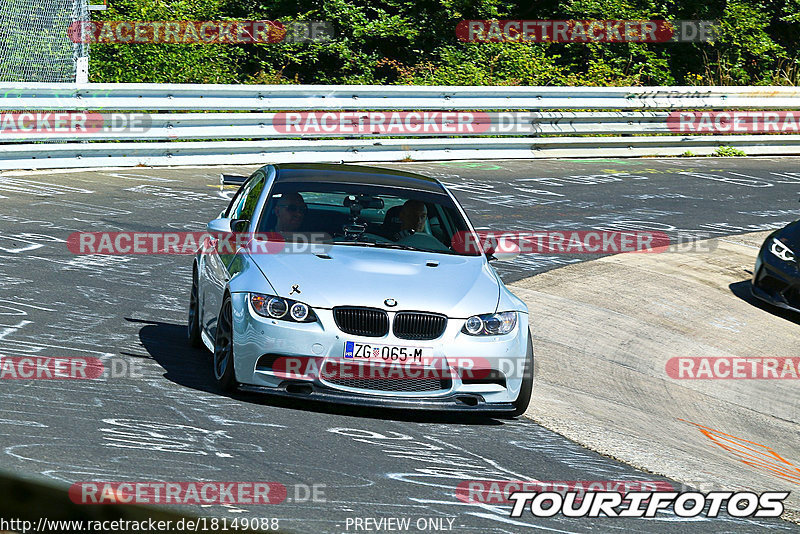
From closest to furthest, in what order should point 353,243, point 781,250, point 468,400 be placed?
point 468,400
point 353,243
point 781,250

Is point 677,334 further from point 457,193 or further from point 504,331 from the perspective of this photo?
point 457,193

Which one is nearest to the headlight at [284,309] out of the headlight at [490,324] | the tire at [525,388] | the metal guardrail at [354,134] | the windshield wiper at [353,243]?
the headlight at [490,324]

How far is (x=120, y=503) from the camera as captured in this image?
7.88ft

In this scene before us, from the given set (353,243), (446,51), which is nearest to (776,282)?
(353,243)

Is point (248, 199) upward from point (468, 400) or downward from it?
upward

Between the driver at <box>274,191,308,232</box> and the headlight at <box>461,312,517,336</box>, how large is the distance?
1.57 m

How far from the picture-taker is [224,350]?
7.25 m

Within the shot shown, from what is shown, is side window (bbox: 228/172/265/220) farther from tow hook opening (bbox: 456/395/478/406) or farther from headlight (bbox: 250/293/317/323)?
tow hook opening (bbox: 456/395/478/406)

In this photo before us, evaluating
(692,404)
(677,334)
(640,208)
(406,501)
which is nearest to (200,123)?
(640,208)

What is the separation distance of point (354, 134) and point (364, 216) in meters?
11.1

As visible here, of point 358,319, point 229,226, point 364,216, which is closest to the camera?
point 358,319

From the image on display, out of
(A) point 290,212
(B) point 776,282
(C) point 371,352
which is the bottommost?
(B) point 776,282

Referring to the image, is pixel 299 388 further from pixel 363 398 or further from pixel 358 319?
pixel 358 319

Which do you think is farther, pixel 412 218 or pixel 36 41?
pixel 36 41
